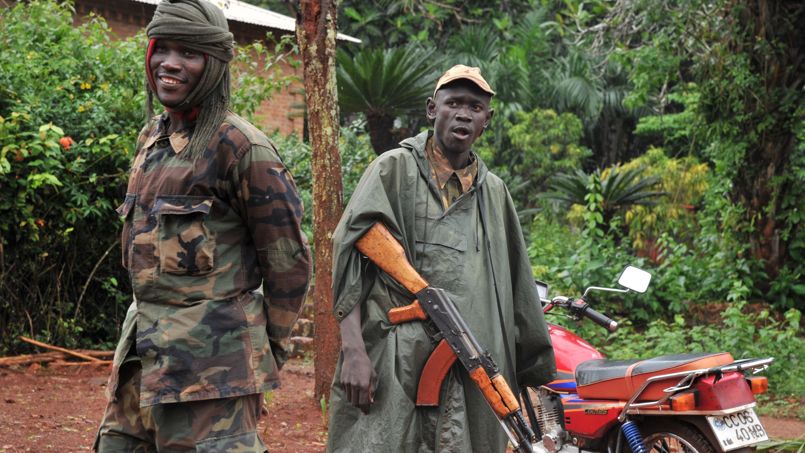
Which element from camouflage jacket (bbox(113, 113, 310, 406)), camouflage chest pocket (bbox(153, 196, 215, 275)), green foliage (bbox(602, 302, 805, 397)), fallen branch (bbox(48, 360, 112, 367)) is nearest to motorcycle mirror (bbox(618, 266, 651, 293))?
camouflage jacket (bbox(113, 113, 310, 406))

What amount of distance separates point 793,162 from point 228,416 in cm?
1035

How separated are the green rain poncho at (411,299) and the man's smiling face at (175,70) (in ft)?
3.26

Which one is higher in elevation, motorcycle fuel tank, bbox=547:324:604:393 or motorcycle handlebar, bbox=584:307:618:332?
motorcycle handlebar, bbox=584:307:618:332

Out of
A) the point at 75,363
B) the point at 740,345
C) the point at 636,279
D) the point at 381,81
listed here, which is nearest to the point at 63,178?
the point at 75,363

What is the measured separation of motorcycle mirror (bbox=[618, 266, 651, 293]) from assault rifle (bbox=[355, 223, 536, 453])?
154cm

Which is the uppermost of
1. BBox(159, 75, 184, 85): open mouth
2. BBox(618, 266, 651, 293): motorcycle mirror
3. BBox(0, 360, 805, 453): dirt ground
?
BBox(159, 75, 184, 85): open mouth

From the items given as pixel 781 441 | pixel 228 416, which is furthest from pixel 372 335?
pixel 781 441

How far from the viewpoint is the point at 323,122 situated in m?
6.64

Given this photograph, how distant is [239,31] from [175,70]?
15.7 meters

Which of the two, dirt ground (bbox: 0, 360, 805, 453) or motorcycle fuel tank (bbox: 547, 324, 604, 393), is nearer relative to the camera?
motorcycle fuel tank (bbox: 547, 324, 604, 393)

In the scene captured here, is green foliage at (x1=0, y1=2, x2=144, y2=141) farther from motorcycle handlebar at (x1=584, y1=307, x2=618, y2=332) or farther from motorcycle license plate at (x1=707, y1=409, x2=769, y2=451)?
motorcycle license plate at (x1=707, y1=409, x2=769, y2=451)

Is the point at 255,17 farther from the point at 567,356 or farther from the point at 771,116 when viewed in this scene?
the point at 567,356

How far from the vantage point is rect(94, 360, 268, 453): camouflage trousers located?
2984 mm

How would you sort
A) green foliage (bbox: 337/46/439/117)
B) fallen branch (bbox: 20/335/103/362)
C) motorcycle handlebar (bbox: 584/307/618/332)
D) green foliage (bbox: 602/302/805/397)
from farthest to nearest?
1. green foliage (bbox: 337/46/439/117)
2. green foliage (bbox: 602/302/805/397)
3. fallen branch (bbox: 20/335/103/362)
4. motorcycle handlebar (bbox: 584/307/618/332)
